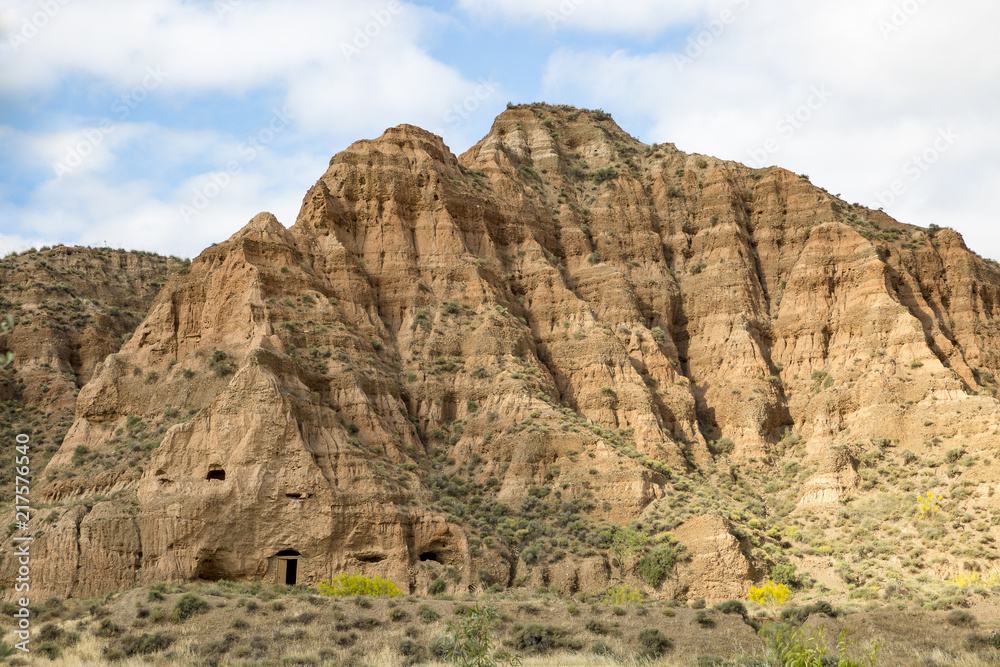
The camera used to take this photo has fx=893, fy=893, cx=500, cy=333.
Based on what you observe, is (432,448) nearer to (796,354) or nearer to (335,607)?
(335,607)

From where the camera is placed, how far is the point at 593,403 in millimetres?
55219

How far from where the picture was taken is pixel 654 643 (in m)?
26.1

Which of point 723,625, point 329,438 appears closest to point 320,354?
point 329,438

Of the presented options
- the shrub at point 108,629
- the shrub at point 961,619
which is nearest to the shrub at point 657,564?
the shrub at point 961,619

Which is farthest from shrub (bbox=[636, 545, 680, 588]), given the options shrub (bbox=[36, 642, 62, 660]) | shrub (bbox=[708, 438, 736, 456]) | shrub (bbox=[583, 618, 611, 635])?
shrub (bbox=[36, 642, 62, 660])

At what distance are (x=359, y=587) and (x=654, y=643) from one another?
16.5 meters

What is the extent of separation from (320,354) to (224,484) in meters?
11.7

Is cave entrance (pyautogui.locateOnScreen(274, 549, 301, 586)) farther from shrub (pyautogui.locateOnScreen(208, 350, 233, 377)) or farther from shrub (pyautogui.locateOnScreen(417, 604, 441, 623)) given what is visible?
shrub (pyautogui.locateOnScreen(208, 350, 233, 377))

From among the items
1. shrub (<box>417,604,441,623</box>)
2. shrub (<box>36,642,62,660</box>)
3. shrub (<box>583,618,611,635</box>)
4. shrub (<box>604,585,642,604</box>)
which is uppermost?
shrub (<box>417,604,441,623</box>)

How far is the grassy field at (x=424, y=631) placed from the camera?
24.7 metres

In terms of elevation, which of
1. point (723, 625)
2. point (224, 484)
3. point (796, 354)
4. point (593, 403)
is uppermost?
point (796, 354)

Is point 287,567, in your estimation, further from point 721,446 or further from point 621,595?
point 721,446

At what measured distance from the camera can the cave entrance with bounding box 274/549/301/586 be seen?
3994 cm

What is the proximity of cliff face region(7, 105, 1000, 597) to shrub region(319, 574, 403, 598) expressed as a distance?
4.32 feet
